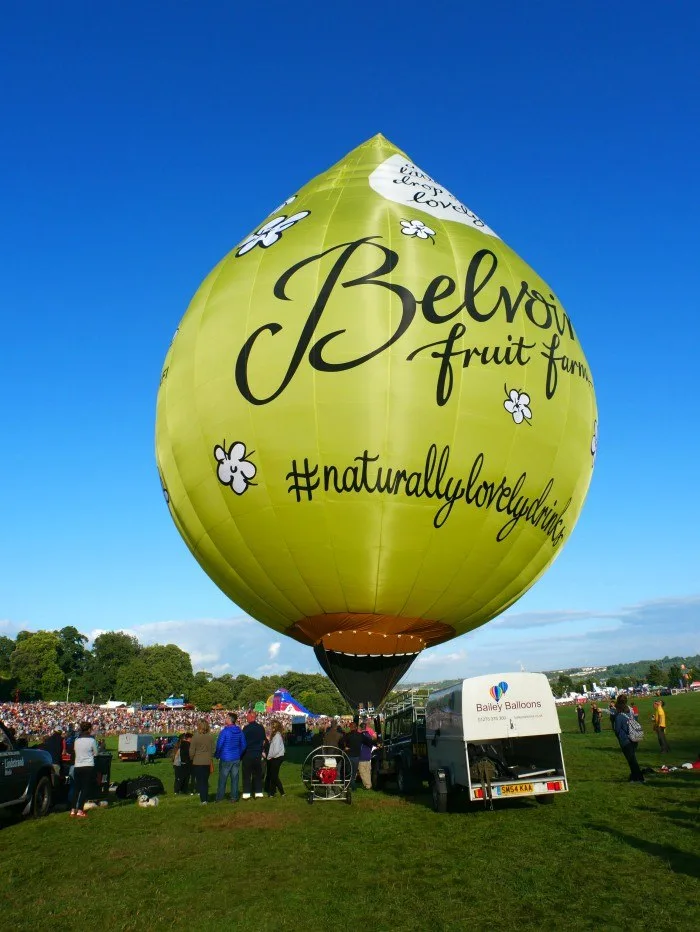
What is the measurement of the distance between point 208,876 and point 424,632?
31.8ft

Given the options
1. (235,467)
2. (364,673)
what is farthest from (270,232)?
(364,673)

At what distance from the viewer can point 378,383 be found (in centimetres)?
1393

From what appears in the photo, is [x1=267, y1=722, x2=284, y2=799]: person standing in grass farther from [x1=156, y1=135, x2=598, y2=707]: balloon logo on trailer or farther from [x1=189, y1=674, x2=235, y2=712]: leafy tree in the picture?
[x1=189, y1=674, x2=235, y2=712]: leafy tree

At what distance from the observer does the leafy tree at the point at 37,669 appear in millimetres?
118125

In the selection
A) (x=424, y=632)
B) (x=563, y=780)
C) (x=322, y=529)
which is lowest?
(x=563, y=780)

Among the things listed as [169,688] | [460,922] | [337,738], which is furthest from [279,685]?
[460,922]

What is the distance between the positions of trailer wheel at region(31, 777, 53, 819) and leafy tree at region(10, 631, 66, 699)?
120 m

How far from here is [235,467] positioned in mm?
15023

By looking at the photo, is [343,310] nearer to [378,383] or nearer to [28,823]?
[378,383]

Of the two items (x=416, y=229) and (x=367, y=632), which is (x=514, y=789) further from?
(x=416, y=229)

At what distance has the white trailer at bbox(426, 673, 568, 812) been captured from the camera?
10562 mm

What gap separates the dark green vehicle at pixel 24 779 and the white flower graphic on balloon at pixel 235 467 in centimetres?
632

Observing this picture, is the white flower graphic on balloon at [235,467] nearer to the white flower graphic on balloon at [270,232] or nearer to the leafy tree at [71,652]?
the white flower graphic on balloon at [270,232]

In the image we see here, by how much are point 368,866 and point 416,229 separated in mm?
13056
